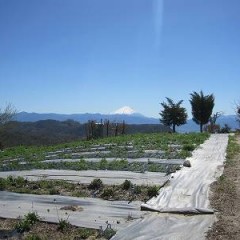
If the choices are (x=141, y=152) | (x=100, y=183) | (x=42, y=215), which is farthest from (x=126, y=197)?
(x=141, y=152)

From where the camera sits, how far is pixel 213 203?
714cm

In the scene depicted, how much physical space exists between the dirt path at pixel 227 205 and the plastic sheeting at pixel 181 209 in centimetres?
14

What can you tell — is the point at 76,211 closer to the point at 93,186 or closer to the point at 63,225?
the point at 63,225

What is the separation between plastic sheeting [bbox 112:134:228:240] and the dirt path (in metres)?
0.14

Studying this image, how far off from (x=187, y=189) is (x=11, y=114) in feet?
114

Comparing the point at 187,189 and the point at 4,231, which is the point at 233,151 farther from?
the point at 4,231

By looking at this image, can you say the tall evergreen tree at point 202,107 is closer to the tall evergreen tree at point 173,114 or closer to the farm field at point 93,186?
the tall evergreen tree at point 173,114

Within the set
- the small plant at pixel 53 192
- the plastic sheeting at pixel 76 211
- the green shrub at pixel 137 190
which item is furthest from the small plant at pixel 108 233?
the small plant at pixel 53 192

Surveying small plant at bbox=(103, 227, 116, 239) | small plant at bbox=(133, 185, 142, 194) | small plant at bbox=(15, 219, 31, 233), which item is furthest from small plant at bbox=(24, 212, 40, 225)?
small plant at bbox=(133, 185, 142, 194)

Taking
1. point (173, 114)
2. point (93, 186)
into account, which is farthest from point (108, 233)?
point (173, 114)

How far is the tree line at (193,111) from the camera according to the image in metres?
34.3

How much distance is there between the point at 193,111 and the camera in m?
35.4

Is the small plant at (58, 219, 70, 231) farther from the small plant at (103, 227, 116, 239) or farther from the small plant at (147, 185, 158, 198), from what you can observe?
the small plant at (147, 185, 158, 198)

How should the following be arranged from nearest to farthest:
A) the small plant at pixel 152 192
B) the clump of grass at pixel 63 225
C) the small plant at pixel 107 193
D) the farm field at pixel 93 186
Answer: the clump of grass at pixel 63 225
the farm field at pixel 93 186
the small plant at pixel 152 192
the small plant at pixel 107 193
